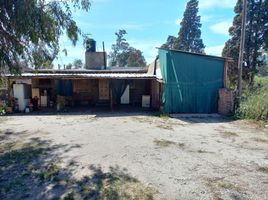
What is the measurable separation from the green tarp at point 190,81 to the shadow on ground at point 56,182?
744 centimetres

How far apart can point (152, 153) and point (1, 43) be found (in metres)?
4.50

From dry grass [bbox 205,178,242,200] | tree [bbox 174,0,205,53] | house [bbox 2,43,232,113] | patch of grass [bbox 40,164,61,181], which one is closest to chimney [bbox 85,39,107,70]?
house [bbox 2,43,232,113]

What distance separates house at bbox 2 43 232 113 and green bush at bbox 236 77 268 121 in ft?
5.17

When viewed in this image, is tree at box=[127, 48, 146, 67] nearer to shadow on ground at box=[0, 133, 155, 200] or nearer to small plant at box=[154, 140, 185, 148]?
small plant at box=[154, 140, 185, 148]

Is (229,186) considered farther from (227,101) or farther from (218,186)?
(227,101)

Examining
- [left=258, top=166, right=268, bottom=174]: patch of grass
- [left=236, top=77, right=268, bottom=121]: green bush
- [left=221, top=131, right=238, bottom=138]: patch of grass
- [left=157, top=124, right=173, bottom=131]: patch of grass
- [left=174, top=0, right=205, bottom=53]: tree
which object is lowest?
[left=258, top=166, right=268, bottom=174]: patch of grass

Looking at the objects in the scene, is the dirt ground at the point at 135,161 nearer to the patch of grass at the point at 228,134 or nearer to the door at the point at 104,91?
the patch of grass at the point at 228,134

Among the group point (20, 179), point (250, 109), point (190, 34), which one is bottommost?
point (20, 179)

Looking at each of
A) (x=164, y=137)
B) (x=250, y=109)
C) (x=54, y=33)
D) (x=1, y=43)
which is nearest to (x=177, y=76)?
(x=250, y=109)

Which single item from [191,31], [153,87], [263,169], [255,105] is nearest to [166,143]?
[263,169]

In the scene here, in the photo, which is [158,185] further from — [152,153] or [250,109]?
[250,109]

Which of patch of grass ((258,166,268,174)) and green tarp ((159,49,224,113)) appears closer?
patch of grass ((258,166,268,174))

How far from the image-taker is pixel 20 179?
4.62 meters

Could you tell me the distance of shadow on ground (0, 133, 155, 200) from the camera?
394 cm
